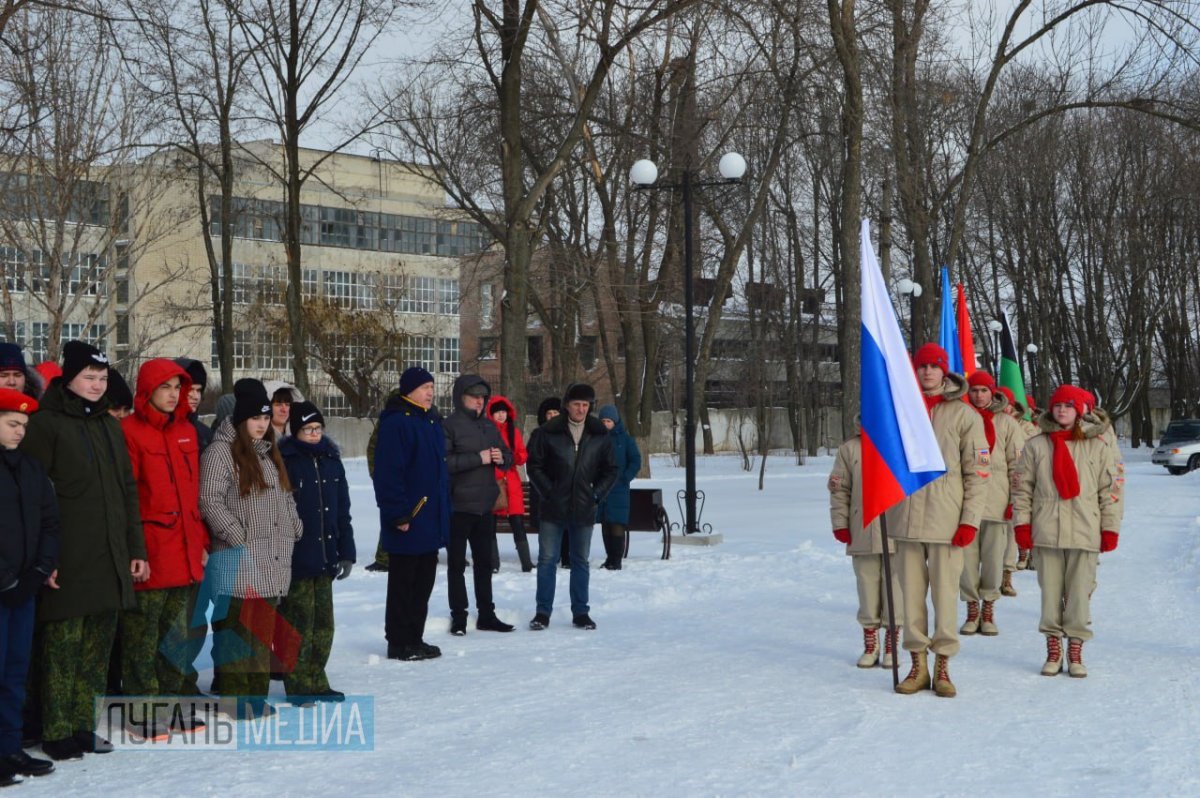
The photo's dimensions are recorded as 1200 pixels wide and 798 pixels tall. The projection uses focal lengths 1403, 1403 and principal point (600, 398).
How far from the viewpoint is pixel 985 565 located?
1123cm

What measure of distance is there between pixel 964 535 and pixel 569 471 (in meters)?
3.71

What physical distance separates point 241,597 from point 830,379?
6564 centimetres

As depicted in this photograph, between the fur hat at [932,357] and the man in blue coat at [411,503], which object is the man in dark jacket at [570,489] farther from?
the fur hat at [932,357]

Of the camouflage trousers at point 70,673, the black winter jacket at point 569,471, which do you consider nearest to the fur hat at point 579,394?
the black winter jacket at point 569,471

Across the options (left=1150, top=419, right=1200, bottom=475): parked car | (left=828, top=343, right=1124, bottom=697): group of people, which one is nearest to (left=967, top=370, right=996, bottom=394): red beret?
(left=828, top=343, right=1124, bottom=697): group of people

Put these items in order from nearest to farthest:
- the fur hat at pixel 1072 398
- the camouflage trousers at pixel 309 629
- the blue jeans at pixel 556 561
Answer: the camouflage trousers at pixel 309 629, the fur hat at pixel 1072 398, the blue jeans at pixel 556 561

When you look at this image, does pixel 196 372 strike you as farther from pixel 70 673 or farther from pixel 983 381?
pixel 983 381

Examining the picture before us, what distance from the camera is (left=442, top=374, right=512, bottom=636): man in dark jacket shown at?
1083 cm

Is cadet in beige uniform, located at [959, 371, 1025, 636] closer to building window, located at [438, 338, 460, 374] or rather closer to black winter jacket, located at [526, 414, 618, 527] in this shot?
black winter jacket, located at [526, 414, 618, 527]

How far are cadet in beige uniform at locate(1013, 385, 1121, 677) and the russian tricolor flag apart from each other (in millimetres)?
980

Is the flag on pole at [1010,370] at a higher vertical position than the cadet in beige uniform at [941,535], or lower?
higher

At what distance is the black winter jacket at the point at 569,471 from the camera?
11.2 meters

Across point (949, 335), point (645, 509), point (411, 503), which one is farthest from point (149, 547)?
point (949, 335)

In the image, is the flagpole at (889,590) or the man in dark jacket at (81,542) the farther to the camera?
the flagpole at (889,590)
